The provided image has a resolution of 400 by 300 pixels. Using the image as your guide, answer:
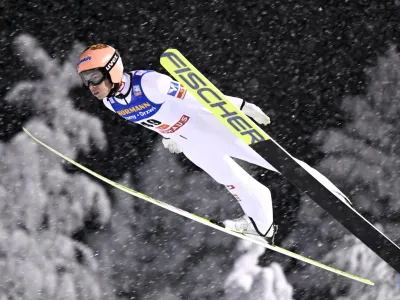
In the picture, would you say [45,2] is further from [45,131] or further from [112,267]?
[112,267]

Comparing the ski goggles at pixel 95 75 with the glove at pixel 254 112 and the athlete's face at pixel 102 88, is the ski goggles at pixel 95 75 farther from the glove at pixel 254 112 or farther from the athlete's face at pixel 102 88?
the glove at pixel 254 112

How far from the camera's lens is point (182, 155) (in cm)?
581

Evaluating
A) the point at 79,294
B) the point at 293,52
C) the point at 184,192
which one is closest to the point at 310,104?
the point at 293,52

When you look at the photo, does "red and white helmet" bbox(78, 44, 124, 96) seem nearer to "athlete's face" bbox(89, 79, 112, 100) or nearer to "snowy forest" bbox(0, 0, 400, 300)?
"athlete's face" bbox(89, 79, 112, 100)

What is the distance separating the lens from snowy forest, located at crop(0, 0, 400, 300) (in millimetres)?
5289

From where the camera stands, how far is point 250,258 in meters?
5.93

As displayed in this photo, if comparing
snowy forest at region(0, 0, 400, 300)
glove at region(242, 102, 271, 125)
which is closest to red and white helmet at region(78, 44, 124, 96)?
glove at region(242, 102, 271, 125)

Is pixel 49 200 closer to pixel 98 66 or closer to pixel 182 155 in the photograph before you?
pixel 182 155

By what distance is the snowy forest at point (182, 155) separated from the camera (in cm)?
529

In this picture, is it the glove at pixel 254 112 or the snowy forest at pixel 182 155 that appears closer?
the glove at pixel 254 112

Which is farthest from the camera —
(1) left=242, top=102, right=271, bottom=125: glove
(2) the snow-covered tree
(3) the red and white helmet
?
(2) the snow-covered tree

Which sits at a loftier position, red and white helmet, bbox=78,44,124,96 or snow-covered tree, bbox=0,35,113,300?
red and white helmet, bbox=78,44,124,96

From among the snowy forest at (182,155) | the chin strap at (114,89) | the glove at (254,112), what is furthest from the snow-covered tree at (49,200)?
the glove at (254,112)

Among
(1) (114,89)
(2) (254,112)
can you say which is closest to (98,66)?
(1) (114,89)
